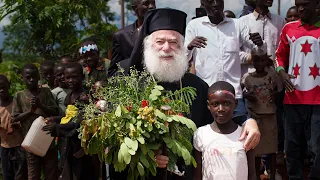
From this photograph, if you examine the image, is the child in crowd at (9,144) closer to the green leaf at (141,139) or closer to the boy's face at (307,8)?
the green leaf at (141,139)

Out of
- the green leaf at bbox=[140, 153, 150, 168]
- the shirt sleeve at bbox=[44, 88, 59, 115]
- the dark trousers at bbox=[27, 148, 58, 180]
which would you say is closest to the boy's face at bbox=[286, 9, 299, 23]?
the shirt sleeve at bbox=[44, 88, 59, 115]

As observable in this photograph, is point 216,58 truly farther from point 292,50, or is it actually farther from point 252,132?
Result: point 252,132

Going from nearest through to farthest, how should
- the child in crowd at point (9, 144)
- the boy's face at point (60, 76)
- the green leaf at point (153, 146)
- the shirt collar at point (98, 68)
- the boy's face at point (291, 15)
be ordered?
1. the green leaf at point (153, 146)
2. the child in crowd at point (9, 144)
3. the shirt collar at point (98, 68)
4. the boy's face at point (60, 76)
5. the boy's face at point (291, 15)

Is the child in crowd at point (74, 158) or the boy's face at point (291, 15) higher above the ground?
the boy's face at point (291, 15)

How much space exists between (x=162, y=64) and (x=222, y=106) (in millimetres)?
718

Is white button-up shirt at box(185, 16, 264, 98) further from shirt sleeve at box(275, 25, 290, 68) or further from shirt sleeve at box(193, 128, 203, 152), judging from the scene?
shirt sleeve at box(193, 128, 203, 152)

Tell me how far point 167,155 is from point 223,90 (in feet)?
2.27

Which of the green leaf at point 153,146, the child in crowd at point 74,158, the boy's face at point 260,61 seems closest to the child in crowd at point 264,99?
the boy's face at point 260,61

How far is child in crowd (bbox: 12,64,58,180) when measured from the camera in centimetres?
599

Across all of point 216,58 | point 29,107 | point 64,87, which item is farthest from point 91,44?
point 216,58

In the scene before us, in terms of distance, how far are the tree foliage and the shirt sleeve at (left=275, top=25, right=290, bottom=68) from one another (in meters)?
6.81

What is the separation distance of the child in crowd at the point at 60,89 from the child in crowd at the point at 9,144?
61 centimetres

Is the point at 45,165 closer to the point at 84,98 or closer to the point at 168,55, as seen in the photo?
the point at 84,98

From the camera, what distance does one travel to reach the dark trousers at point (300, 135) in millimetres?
5070
